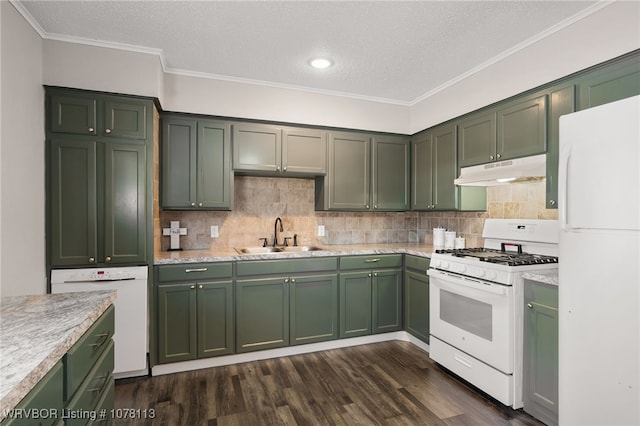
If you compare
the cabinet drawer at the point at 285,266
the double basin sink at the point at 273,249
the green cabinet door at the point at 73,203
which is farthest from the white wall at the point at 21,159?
the double basin sink at the point at 273,249

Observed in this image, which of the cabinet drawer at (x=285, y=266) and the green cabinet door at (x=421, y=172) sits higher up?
the green cabinet door at (x=421, y=172)

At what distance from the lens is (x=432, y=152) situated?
3.61m

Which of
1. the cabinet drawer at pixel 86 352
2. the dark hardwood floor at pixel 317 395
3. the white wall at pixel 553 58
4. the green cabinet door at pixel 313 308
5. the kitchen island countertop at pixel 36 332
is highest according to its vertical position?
the white wall at pixel 553 58

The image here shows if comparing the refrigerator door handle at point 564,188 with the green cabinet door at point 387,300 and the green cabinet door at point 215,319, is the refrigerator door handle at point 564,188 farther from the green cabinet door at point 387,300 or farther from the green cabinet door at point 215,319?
the green cabinet door at point 215,319

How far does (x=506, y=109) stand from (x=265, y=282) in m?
2.48

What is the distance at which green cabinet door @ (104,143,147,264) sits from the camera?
261 centimetres

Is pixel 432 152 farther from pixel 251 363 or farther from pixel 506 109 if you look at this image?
pixel 251 363

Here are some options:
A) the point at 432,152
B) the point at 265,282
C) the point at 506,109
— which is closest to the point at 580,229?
the point at 506,109

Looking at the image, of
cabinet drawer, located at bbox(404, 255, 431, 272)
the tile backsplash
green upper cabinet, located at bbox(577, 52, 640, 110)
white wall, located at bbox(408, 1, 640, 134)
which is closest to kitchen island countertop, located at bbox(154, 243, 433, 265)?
cabinet drawer, located at bbox(404, 255, 431, 272)

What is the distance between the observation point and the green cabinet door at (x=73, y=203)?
2.49 m

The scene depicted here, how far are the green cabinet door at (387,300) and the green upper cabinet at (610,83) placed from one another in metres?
2.11

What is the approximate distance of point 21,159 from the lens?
7.09 ft

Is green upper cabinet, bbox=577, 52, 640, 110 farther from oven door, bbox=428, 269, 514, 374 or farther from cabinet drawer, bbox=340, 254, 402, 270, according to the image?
cabinet drawer, bbox=340, 254, 402, 270

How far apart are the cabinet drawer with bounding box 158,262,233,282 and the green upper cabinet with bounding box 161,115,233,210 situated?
564 mm
